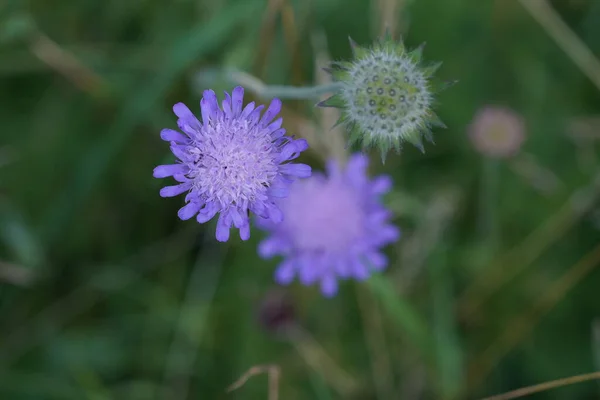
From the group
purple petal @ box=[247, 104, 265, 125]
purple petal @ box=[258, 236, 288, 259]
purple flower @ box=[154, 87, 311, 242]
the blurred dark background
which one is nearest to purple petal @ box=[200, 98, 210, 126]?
purple flower @ box=[154, 87, 311, 242]

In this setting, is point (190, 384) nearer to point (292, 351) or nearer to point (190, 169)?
point (292, 351)

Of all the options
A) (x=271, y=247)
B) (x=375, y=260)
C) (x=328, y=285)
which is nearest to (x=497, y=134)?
(x=375, y=260)

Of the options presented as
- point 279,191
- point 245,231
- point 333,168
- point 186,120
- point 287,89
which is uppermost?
point 333,168

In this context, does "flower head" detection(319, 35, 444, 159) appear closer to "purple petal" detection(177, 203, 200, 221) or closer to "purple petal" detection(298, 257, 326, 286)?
"purple petal" detection(177, 203, 200, 221)

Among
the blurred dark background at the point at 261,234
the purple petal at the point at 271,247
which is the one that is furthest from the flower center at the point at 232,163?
the blurred dark background at the point at 261,234

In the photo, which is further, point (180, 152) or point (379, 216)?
point (379, 216)

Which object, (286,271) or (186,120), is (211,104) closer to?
(186,120)

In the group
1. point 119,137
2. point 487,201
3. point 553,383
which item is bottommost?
point 553,383

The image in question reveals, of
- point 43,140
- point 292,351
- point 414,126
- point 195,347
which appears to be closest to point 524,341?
point 292,351
